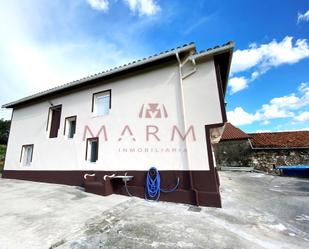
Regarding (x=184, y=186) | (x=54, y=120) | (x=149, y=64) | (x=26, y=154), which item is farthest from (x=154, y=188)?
(x=26, y=154)

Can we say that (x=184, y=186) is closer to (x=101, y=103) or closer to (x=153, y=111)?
(x=153, y=111)

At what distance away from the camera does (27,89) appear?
11.0 meters

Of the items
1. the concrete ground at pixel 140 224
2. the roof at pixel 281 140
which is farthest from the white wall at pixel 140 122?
the roof at pixel 281 140

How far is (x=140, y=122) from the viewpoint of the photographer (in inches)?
241

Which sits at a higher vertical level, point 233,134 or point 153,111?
point 233,134

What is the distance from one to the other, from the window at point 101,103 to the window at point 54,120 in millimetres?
2205

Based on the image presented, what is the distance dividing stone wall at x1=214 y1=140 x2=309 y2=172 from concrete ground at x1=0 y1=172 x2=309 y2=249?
35.4ft

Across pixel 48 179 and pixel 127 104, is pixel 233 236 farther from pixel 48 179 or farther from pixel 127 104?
pixel 48 179

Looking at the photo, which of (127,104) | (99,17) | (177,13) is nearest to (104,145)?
(127,104)

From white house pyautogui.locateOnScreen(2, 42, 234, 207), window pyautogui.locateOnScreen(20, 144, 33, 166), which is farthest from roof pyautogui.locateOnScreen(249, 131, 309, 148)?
window pyautogui.locateOnScreen(20, 144, 33, 166)

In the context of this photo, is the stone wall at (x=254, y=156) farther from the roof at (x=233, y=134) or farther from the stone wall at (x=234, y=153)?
the roof at (x=233, y=134)

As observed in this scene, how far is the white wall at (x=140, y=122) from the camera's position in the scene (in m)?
5.30

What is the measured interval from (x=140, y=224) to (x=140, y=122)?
136 inches

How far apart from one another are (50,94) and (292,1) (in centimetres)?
1134
